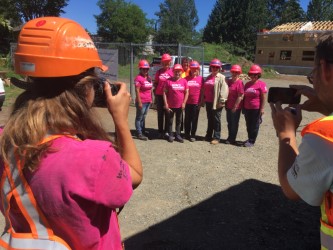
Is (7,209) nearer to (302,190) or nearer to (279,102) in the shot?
(302,190)

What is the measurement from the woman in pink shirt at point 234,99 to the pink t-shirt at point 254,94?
154 millimetres

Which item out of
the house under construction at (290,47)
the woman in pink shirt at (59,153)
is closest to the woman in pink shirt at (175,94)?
the woman in pink shirt at (59,153)

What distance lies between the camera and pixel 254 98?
718cm

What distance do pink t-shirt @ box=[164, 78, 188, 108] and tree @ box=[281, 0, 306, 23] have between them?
6794 centimetres

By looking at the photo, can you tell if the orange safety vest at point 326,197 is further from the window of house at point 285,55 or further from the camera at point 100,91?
→ the window of house at point 285,55

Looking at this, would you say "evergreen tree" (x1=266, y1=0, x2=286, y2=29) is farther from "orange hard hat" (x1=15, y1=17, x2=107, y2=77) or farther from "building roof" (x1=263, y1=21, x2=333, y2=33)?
"orange hard hat" (x1=15, y1=17, x2=107, y2=77)

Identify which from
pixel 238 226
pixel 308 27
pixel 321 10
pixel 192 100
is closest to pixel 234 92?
pixel 192 100

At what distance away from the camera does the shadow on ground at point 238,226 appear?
366 cm

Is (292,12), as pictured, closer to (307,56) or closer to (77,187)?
(307,56)

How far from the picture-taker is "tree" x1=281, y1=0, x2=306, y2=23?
68.8 metres

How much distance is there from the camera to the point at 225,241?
3709mm

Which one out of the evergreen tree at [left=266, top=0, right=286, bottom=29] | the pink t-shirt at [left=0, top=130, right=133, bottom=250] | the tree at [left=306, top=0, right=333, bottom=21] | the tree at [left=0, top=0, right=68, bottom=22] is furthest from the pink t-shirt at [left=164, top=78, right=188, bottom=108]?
the tree at [left=306, top=0, right=333, bottom=21]

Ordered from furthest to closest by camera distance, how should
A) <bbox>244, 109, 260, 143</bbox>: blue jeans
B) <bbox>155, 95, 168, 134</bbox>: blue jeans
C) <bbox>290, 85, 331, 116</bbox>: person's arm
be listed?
1. <bbox>155, 95, 168, 134</bbox>: blue jeans
2. <bbox>244, 109, 260, 143</bbox>: blue jeans
3. <bbox>290, 85, 331, 116</bbox>: person's arm

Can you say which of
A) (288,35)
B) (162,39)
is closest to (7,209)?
(288,35)
